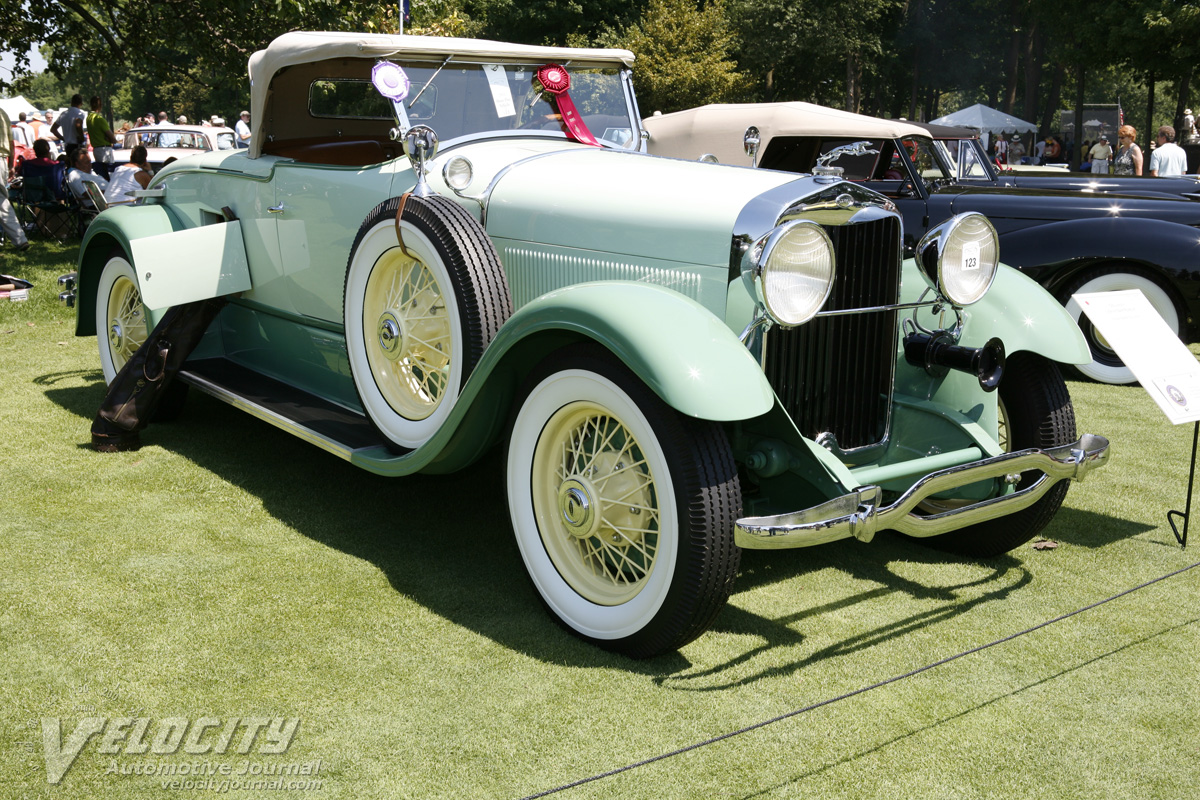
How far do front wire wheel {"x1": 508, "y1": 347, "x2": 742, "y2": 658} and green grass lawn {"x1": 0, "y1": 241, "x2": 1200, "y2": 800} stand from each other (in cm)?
17

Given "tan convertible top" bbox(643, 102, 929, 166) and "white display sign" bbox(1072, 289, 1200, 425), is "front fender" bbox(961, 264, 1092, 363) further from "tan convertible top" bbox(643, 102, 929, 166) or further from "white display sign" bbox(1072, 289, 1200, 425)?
"tan convertible top" bbox(643, 102, 929, 166)

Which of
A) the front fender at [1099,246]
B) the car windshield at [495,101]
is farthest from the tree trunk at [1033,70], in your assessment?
the car windshield at [495,101]

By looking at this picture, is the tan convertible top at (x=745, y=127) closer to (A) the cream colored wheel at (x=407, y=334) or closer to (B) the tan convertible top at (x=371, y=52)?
(B) the tan convertible top at (x=371, y=52)

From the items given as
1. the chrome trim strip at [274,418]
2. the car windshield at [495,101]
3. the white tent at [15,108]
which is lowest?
the chrome trim strip at [274,418]

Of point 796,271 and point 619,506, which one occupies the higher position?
point 796,271

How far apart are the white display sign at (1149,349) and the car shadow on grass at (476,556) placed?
842 mm

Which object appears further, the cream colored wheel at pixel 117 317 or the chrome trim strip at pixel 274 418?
the cream colored wheel at pixel 117 317

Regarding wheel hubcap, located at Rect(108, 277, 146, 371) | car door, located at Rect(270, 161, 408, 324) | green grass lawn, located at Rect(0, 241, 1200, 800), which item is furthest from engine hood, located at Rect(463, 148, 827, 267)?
wheel hubcap, located at Rect(108, 277, 146, 371)

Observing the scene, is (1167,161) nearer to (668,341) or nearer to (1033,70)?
(668,341)

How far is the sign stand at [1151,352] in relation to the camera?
355 cm

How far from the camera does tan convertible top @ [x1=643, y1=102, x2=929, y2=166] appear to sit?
8812 millimetres

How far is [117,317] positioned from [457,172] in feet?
9.36

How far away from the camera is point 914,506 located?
9.13 feet

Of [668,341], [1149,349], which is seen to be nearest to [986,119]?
[1149,349]
